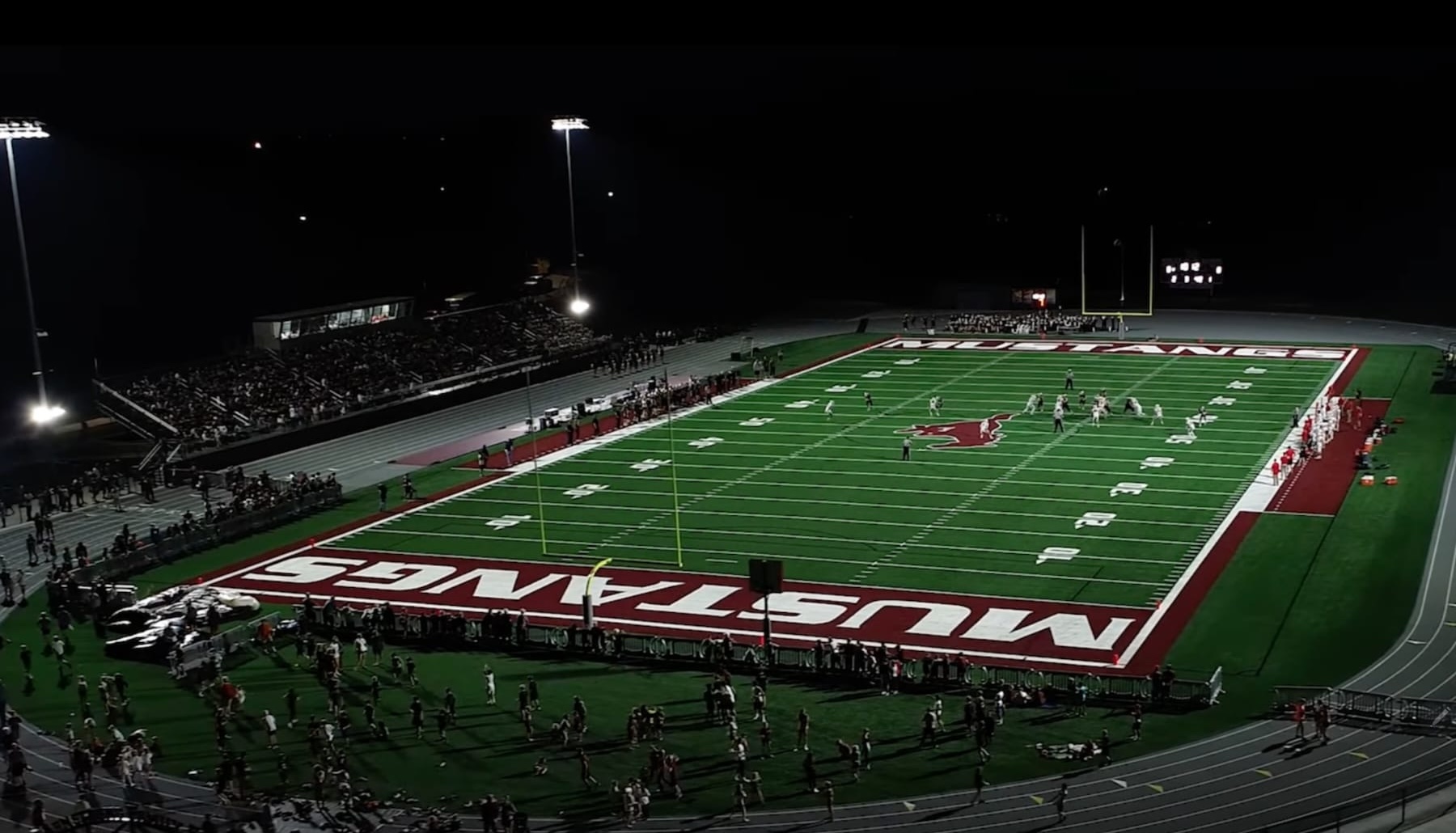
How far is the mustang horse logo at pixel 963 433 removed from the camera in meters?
51.4

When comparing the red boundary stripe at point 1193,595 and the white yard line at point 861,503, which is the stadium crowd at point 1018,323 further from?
the red boundary stripe at point 1193,595

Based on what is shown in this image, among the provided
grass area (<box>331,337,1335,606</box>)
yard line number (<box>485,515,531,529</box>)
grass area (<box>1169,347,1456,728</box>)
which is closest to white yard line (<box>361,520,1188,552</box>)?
grass area (<box>331,337,1335,606</box>)

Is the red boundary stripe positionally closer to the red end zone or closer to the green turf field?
the red end zone

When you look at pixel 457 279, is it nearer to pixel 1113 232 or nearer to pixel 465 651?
pixel 1113 232

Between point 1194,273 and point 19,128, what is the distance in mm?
59595

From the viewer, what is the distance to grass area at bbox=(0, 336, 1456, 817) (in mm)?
25844

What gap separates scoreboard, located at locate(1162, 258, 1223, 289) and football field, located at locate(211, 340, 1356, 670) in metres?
20.6

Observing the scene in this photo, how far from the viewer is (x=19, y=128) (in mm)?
47375

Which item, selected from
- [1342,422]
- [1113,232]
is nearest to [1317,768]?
[1342,422]

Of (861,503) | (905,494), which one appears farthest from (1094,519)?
(861,503)

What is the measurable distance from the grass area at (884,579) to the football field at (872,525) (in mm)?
185

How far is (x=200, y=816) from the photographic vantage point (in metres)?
23.9

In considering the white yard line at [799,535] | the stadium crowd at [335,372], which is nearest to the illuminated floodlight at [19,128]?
the stadium crowd at [335,372]

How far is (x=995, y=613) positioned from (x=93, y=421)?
1542 inches
